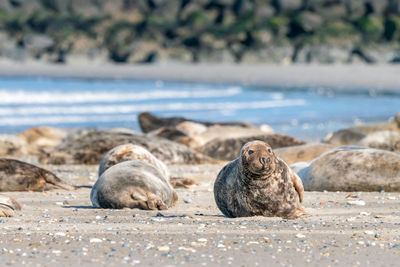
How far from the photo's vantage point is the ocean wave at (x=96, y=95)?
25.8m

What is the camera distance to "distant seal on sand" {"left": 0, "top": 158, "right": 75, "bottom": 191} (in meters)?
6.73

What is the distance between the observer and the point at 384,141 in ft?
30.0

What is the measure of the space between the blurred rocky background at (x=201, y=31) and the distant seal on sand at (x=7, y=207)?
49.5 m

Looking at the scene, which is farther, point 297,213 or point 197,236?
point 297,213

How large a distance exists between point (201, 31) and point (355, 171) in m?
63.9

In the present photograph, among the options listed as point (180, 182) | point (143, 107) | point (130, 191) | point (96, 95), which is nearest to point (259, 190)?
point (130, 191)

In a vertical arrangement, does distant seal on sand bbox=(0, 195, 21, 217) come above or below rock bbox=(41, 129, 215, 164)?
above

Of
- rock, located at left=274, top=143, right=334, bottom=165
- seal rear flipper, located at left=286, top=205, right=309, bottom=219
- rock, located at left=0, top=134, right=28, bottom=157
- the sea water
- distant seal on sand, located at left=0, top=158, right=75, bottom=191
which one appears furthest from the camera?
the sea water

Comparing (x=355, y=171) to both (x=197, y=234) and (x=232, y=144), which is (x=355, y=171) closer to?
(x=197, y=234)

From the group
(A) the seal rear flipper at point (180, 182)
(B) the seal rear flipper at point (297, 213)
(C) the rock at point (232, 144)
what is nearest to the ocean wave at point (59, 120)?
(C) the rock at point (232, 144)

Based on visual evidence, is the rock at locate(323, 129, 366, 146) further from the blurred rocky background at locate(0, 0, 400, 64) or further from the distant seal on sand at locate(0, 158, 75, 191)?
the blurred rocky background at locate(0, 0, 400, 64)

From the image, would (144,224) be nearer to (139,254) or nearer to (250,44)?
(139,254)

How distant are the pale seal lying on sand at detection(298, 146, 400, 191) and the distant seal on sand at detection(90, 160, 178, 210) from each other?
158 centimetres

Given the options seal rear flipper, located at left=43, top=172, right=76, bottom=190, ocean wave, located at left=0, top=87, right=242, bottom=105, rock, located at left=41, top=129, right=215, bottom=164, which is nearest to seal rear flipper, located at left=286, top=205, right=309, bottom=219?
seal rear flipper, located at left=43, top=172, right=76, bottom=190
